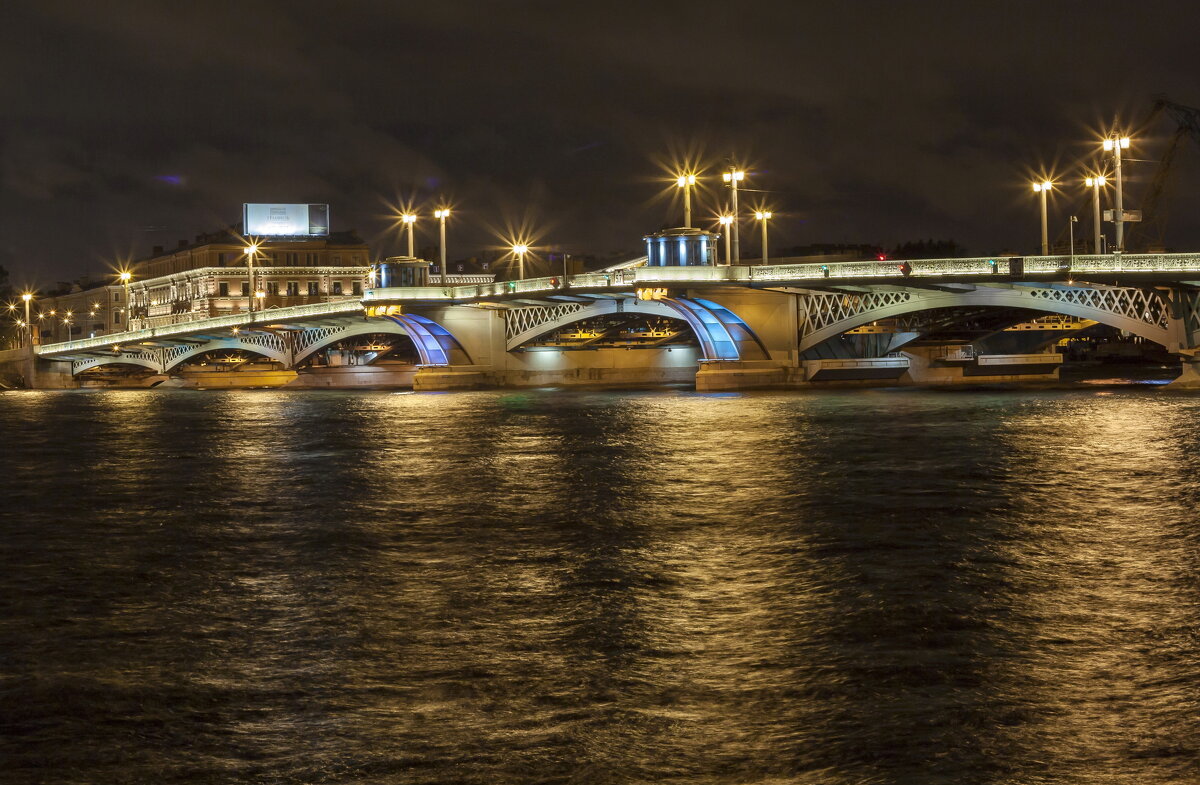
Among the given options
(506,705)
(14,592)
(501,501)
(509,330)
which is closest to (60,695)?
(506,705)

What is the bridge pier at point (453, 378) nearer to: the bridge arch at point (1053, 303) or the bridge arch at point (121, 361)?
the bridge arch at point (1053, 303)

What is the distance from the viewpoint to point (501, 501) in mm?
20156

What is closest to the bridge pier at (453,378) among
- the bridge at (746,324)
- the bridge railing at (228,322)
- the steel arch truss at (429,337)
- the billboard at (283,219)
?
the bridge at (746,324)

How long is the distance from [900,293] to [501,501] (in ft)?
165

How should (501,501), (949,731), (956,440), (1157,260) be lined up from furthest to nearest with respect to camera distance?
(1157,260)
(956,440)
(501,501)
(949,731)

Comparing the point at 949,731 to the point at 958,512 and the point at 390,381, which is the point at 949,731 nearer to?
the point at 958,512

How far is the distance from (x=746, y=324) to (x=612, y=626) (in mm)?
62199

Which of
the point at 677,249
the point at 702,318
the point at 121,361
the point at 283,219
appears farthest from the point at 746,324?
the point at 283,219

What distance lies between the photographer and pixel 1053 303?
6131 cm

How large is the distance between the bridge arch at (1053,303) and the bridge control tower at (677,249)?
8.32 metres

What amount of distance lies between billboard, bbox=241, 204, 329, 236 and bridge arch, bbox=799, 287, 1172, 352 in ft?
264

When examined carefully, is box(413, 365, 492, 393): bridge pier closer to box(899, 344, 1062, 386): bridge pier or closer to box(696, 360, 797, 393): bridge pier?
box(696, 360, 797, 393): bridge pier

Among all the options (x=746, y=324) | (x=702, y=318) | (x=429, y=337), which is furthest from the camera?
(x=429, y=337)

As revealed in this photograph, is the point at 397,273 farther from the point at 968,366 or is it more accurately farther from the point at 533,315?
the point at 968,366
